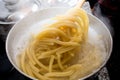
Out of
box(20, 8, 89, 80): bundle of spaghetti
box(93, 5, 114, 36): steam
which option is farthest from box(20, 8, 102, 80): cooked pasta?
box(93, 5, 114, 36): steam

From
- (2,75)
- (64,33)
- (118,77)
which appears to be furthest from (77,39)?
(118,77)

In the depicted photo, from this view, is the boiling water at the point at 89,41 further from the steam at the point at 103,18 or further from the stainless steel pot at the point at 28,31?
the steam at the point at 103,18

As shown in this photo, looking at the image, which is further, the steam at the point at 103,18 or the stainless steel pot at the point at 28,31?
the steam at the point at 103,18

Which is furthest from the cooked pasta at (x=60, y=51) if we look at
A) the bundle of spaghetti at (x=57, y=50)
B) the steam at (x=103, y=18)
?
the steam at (x=103, y=18)

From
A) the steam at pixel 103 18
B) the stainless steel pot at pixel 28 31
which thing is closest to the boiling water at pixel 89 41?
the stainless steel pot at pixel 28 31

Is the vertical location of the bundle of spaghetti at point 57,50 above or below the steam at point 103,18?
above

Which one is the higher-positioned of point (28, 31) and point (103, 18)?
point (28, 31)

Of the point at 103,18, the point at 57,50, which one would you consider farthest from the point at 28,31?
the point at 103,18

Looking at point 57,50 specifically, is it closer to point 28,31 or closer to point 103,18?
point 28,31
